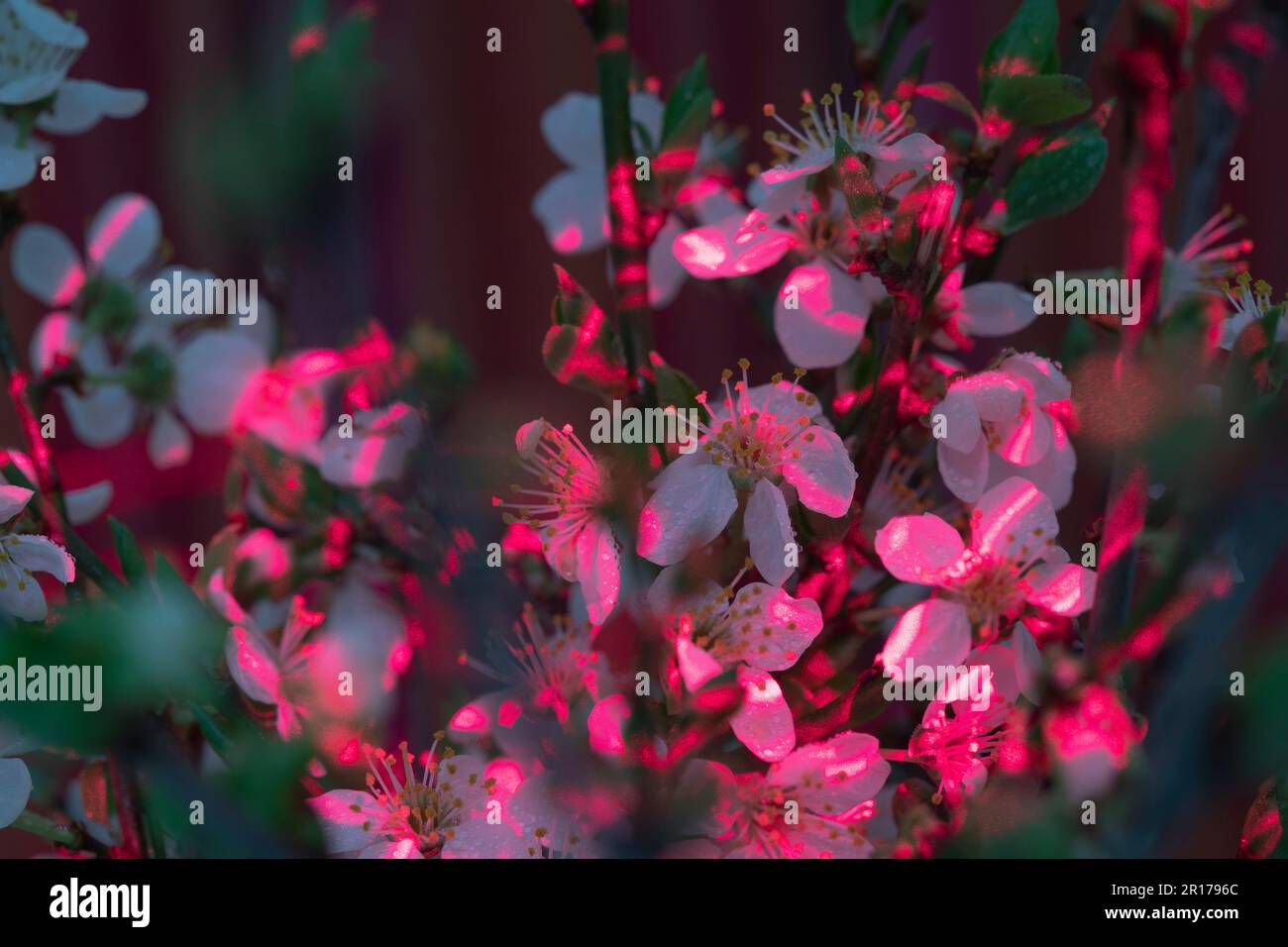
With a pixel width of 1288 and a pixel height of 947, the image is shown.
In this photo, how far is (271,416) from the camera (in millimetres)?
492

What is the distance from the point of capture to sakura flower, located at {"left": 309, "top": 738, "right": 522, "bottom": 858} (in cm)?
36

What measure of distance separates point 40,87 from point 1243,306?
→ 1.44 ft

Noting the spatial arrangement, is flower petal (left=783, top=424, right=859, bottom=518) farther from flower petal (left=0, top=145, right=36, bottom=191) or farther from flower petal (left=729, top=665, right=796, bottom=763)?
flower petal (left=0, top=145, right=36, bottom=191)

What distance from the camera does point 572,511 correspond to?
39 centimetres

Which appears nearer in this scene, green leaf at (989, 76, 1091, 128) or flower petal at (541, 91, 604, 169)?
green leaf at (989, 76, 1091, 128)

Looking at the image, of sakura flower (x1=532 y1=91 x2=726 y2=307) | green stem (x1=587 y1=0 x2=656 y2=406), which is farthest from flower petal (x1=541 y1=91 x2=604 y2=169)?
green stem (x1=587 y1=0 x2=656 y2=406)

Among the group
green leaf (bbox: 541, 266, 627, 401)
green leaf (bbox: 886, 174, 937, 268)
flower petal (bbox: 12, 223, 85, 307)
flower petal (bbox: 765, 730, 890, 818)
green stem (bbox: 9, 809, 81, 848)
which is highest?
flower petal (bbox: 12, 223, 85, 307)

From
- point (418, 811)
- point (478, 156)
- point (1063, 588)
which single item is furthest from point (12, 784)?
point (478, 156)

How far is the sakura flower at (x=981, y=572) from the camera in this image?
36 centimetres

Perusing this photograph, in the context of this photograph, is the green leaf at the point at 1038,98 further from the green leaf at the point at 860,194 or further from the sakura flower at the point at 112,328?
the sakura flower at the point at 112,328

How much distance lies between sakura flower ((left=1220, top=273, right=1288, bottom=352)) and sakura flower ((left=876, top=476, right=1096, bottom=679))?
0.08 meters

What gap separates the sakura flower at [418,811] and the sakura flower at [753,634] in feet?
0.28

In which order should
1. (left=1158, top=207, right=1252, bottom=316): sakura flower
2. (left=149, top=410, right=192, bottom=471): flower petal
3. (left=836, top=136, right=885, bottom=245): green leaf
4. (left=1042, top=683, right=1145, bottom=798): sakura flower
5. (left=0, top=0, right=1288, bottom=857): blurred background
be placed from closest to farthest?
(left=1042, top=683, right=1145, bottom=798): sakura flower < (left=836, top=136, right=885, bottom=245): green leaf < (left=1158, top=207, right=1252, bottom=316): sakura flower < (left=149, top=410, right=192, bottom=471): flower petal < (left=0, top=0, right=1288, bottom=857): blurred background
